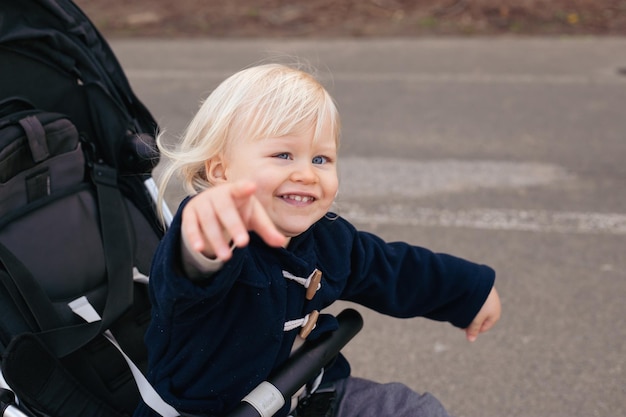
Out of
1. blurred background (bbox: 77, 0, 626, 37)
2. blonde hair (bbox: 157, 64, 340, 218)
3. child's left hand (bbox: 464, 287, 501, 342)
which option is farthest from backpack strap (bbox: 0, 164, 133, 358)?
blurred background (bbox: 77, 0, 626, 37)

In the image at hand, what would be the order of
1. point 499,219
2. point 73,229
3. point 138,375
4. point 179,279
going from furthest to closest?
point 499,219 < point 73,229 < point 138,375 < point 179,279

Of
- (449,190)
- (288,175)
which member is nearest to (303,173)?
(288,175)

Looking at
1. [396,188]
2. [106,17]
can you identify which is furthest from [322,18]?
[396,188]

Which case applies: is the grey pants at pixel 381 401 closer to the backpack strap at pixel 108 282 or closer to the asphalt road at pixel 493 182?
the backpack strap at pixel 108 282

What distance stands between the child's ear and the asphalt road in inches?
24.3

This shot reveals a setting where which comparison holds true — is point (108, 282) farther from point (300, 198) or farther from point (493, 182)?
point (493, 182)

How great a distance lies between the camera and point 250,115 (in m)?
1.78

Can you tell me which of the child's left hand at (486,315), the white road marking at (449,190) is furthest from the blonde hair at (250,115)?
the white road marking at (449,190)

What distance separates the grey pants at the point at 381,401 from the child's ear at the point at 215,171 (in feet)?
2.12

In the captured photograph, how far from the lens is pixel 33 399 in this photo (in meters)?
1.99

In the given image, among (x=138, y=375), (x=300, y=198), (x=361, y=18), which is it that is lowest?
(x=361, y=18)

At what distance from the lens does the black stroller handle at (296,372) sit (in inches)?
70.2

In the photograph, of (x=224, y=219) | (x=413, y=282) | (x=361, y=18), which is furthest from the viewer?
(x=361, y=18)

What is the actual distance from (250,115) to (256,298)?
14.8 inches
